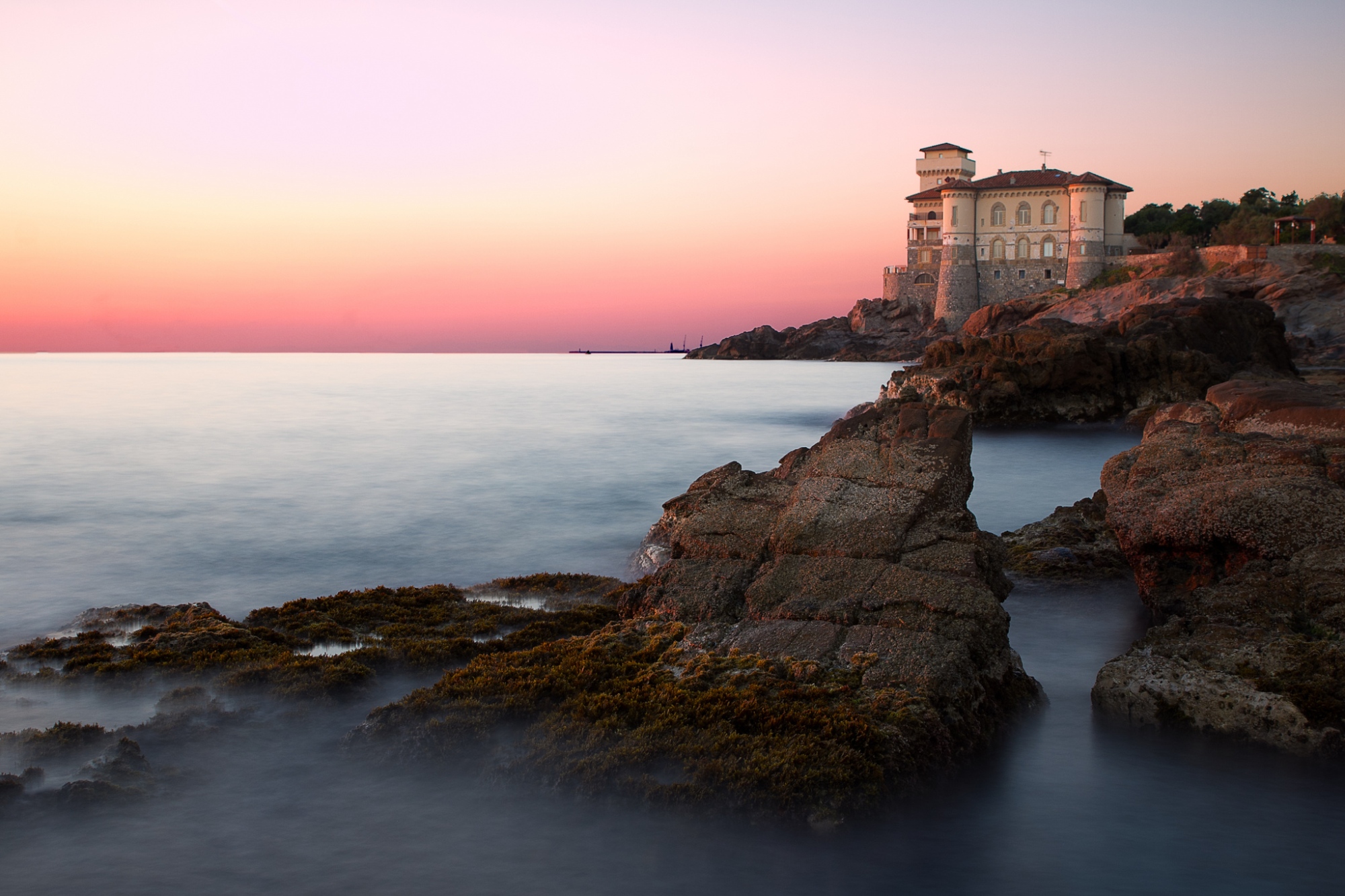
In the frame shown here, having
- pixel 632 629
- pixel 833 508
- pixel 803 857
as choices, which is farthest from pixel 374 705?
pixel 833 508

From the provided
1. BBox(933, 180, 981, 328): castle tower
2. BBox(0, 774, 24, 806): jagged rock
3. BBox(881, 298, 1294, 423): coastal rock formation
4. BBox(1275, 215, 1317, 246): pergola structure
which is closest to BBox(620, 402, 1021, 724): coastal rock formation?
BBox(0, 774, 24, 806): jagged rock

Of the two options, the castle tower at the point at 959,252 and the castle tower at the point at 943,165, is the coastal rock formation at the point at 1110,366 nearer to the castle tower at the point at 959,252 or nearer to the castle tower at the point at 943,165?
the castle tower at the point at 959,252

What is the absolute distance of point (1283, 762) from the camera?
4969 mm

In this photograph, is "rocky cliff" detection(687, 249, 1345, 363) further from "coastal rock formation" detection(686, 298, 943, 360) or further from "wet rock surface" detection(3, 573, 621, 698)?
"wet rock surface" detection(3, 573, 621, 698)

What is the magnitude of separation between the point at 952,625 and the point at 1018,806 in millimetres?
1063

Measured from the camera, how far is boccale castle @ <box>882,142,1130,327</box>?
220ft

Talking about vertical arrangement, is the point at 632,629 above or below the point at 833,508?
below

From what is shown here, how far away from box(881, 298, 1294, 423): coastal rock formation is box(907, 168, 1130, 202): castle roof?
41.5m

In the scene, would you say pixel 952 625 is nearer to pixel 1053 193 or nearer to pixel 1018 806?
pixel 1018 806

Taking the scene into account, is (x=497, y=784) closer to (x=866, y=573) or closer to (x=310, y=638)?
(x=866, y=573)

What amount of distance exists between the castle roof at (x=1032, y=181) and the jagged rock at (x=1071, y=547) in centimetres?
6358

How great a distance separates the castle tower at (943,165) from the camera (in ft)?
253

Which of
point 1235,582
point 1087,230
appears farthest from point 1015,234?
point 1235,582

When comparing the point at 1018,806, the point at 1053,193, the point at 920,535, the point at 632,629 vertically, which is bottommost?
the point at 1018,806
